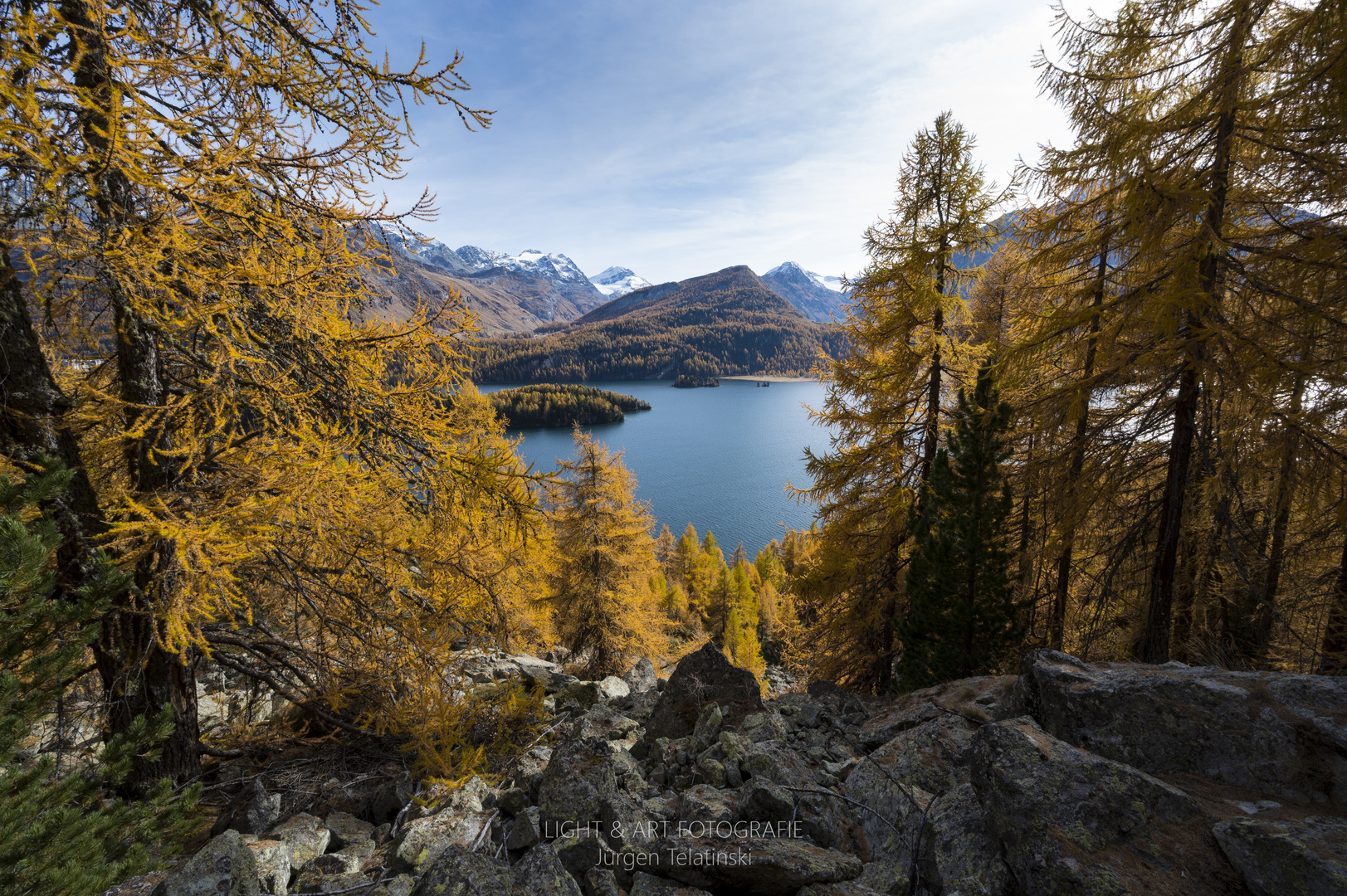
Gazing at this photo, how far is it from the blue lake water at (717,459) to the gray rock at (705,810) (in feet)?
59.6

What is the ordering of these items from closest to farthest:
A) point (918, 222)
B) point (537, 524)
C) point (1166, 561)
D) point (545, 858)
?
point (545, 858) → point (537, 524) → point (1166, 561) → point (918, 222)

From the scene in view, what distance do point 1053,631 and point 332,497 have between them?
11114 millimetres

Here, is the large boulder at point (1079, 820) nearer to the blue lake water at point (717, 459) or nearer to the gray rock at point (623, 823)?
the gray rock at point (623, 823)

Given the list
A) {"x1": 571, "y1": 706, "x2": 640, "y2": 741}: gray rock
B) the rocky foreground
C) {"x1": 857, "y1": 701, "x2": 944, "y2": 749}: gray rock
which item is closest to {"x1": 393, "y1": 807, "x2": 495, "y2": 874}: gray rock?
the rocky foreground

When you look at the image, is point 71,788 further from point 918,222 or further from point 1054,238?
point 918,222

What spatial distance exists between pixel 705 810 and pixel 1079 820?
2.05 meters

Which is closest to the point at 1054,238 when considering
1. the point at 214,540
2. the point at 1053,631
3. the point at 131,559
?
the point at 1053,631

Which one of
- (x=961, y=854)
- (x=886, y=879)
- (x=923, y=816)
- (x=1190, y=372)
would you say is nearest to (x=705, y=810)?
(x=886, y=879)

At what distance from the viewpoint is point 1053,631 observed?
8.86m

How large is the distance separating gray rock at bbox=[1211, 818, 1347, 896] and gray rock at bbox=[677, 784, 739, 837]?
2.43 m

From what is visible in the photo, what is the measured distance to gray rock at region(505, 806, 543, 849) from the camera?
310 centimetres

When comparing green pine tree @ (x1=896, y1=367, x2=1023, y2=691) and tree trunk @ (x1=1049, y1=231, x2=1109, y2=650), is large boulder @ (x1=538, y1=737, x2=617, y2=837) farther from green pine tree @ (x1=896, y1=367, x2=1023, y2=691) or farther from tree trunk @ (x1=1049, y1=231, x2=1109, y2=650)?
tree trunk @ (x1=1049, y1=231, x2=1109, y2=650)

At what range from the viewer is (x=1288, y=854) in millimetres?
2086

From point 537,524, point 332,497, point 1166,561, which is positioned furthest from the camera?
point 1166,561
